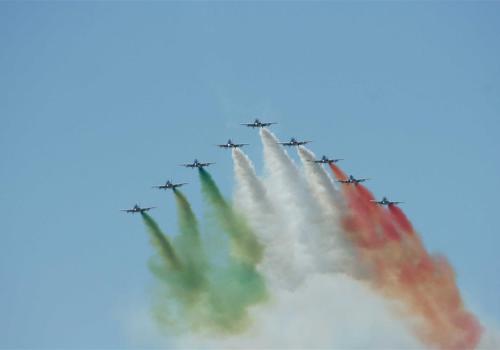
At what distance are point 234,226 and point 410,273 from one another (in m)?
13.3

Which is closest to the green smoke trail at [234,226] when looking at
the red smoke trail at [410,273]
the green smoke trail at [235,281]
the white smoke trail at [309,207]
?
the green smoke trail at [235,281]

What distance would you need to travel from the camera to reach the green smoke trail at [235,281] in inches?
4316

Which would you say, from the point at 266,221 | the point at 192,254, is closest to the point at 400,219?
the point at 266,221

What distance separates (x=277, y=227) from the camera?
111m

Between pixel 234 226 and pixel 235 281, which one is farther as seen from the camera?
pixel 234 226

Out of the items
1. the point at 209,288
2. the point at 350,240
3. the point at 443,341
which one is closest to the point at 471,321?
the point at 443,341

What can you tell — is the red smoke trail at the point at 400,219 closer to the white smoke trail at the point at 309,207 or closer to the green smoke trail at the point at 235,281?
the white smoke trail at the point at 309,207

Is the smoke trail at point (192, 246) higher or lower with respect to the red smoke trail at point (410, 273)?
higher

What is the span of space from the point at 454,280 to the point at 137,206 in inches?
934

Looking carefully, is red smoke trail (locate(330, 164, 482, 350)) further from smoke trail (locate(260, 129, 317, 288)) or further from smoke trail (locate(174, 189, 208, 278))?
smoke trail (locate(174, 189, 208, 278))

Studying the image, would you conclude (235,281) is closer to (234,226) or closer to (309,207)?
(234,226)

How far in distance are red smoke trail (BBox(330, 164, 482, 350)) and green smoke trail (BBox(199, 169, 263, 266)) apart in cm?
685

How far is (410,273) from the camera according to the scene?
111 m

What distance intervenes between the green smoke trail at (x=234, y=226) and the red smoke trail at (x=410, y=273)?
6.85m
